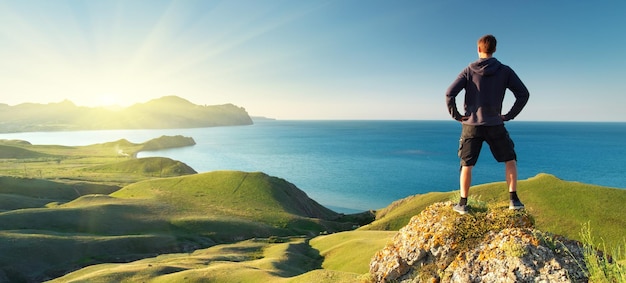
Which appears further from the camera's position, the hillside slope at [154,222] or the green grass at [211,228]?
the hillside slope at [154,222]

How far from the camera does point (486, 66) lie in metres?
10.7

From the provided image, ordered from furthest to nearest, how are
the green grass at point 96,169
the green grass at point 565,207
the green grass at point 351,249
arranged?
1. the green grass at point 96,169
2. the green grass at point 565,207
3. the green grass at point 351,249

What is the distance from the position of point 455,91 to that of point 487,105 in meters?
1.07

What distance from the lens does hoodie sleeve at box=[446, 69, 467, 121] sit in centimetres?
1102

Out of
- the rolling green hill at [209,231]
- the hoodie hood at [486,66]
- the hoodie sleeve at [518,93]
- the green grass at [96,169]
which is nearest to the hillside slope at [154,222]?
the rolling green hill at [209,231]

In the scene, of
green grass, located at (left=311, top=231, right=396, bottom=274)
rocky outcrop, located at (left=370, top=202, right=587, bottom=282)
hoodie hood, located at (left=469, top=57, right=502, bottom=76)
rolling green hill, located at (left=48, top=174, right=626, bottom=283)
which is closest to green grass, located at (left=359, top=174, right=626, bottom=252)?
rolling green hill, located at (left=48, top=174, right=626, bottom=283)

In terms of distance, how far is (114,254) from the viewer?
49.8 meters

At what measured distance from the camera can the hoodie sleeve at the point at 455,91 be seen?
36.2 ft

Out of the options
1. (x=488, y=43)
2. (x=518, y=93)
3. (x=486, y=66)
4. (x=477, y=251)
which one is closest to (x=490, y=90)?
(x=486, y=66)

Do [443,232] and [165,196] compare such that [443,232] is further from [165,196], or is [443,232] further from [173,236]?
[165,196]

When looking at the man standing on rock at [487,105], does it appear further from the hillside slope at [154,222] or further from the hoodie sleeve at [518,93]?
the hillside slope at [154,222]

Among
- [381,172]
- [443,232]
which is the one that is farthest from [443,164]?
[443,232]

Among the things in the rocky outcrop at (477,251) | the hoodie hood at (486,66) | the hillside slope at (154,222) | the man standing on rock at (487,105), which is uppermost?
the hoodie hood at (486,66)

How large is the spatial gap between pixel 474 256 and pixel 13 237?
199 feet
